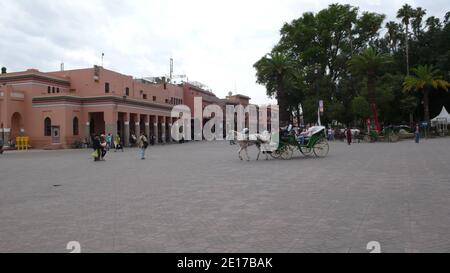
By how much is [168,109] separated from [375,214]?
55.4m

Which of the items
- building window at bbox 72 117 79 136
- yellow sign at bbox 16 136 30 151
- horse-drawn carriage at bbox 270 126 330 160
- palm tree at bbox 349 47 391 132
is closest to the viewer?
horse-drawn carriage at bbox 270 126 330 160

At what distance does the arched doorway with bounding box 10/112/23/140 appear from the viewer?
44938 millimetres

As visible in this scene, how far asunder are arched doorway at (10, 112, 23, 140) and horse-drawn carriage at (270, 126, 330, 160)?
114 ft

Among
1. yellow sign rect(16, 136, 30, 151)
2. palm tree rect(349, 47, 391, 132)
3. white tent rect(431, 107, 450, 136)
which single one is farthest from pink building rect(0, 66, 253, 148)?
white tent rect(431, 107, 450, 136)

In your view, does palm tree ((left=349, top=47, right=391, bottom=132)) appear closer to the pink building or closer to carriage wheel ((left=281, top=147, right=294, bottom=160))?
carriage wheel ((left=281, top=147, right=294, bottom=160))

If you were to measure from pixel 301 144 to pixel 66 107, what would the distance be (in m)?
31.4

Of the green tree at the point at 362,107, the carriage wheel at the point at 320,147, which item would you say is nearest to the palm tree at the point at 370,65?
the green tree at the point at 362,107

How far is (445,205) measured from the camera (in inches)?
297

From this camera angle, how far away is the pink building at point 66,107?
4419 cm

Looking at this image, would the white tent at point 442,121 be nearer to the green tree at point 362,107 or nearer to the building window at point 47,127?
the green tree at point 362,107

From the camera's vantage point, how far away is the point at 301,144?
21.6 meters

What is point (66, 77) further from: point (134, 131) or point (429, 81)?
point (429, 81)
